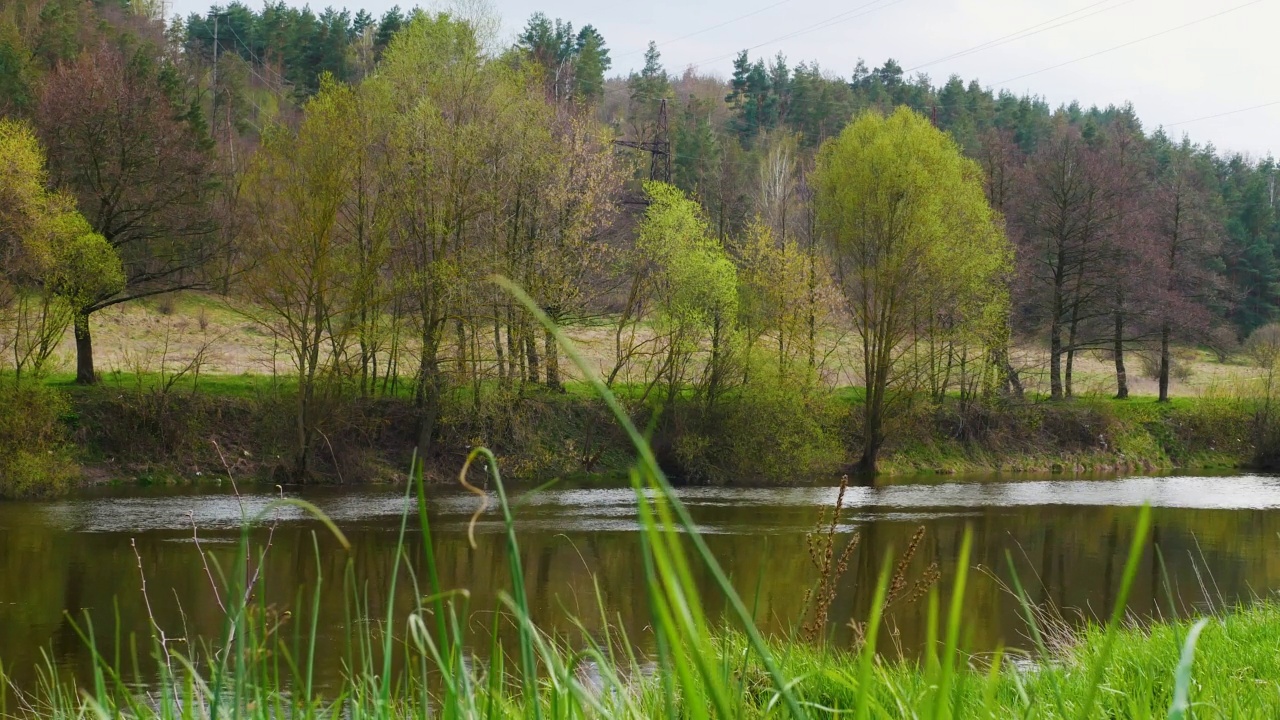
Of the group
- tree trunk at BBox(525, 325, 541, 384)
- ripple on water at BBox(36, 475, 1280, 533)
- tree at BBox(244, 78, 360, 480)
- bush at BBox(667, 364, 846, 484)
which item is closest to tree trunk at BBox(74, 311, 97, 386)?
tree at BBox(244, 78, 360, 480)

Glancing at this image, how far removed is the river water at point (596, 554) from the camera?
1337cm

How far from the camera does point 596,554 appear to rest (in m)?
17.6

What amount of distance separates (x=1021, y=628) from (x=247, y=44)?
236 feet

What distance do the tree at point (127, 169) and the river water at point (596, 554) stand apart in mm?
7768

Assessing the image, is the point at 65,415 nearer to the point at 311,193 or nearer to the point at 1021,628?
the point at 311,193

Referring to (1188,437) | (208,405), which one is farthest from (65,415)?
(1188,437)

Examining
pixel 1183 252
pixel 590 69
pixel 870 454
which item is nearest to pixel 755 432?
pixel 870 454

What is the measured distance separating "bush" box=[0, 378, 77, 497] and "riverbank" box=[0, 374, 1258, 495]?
0.07m

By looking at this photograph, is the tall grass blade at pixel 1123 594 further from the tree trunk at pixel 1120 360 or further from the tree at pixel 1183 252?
the tree at pixel 1183 252

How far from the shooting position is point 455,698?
4.77 feet

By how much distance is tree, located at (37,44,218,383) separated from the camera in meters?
28.4

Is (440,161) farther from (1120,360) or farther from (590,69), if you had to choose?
(590,69)

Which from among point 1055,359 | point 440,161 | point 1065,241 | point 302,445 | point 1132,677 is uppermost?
point 440,161

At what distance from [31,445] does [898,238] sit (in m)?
22.2
